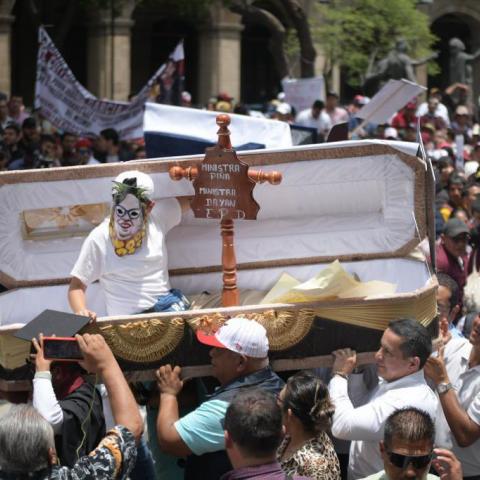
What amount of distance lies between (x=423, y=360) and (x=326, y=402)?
0.62m

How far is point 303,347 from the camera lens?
599 cm

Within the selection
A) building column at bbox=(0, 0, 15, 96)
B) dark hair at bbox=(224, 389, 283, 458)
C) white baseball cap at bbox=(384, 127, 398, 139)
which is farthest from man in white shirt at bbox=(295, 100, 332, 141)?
dark hair at bbox=(224, 389, 283, 458)

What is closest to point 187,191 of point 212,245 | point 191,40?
point 212,245

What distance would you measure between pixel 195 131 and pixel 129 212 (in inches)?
125

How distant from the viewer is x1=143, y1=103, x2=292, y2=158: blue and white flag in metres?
9.50

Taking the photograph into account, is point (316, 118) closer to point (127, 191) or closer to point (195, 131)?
point (195, 131)

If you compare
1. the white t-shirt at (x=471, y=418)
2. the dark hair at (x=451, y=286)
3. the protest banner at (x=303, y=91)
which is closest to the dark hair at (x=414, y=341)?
the white t-shirt at (x=471, y=418)

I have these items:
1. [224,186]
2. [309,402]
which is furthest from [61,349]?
[224,186]

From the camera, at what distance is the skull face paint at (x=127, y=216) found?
6660 mm

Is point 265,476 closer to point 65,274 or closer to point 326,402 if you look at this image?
point 326,402

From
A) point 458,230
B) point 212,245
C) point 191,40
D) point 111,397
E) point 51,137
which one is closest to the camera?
point 111,397

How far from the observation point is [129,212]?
6688 millimetres

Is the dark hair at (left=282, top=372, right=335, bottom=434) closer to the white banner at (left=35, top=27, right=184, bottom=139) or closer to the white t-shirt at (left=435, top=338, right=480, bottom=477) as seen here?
the white t-shirt at (left=435, top=338, right=480, bottom=477)

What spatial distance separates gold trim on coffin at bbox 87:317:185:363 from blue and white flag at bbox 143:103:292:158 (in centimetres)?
369
